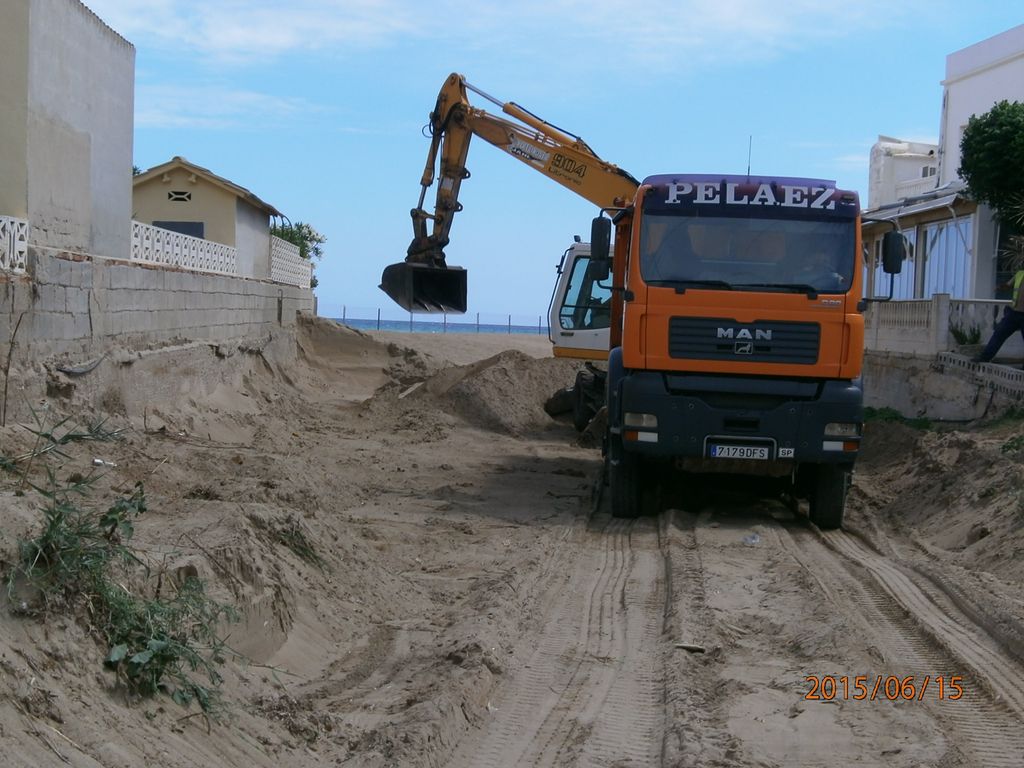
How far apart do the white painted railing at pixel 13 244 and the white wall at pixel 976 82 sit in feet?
82.1

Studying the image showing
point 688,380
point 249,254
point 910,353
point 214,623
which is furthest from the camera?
point 249,254

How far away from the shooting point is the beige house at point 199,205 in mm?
29853

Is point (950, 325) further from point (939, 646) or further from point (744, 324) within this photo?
point (939, 646)

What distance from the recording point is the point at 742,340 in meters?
10.4

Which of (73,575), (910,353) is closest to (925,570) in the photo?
(73,575)

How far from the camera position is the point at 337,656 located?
21.8ft

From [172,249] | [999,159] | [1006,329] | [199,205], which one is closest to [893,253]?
[1006,329]

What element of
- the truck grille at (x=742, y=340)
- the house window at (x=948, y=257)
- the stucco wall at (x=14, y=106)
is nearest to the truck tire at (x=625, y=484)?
the truck grille at (x=742, y=340)

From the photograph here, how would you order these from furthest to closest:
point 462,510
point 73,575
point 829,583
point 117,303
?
point 117,303, point 462,510, point 829,583, point 73,575

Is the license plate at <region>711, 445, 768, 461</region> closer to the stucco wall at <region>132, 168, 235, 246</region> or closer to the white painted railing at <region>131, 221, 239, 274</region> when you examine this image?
the white painted railing at <region>131, 221, 239, 274</region>

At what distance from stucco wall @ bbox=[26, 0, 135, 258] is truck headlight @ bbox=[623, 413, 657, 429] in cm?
671

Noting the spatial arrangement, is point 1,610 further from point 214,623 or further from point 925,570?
point 925,570

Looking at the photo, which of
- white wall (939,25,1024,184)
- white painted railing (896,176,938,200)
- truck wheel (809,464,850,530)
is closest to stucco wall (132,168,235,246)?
white painted railing (896,176,938,200)

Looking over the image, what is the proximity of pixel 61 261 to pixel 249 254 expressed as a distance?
19954 millimetres
